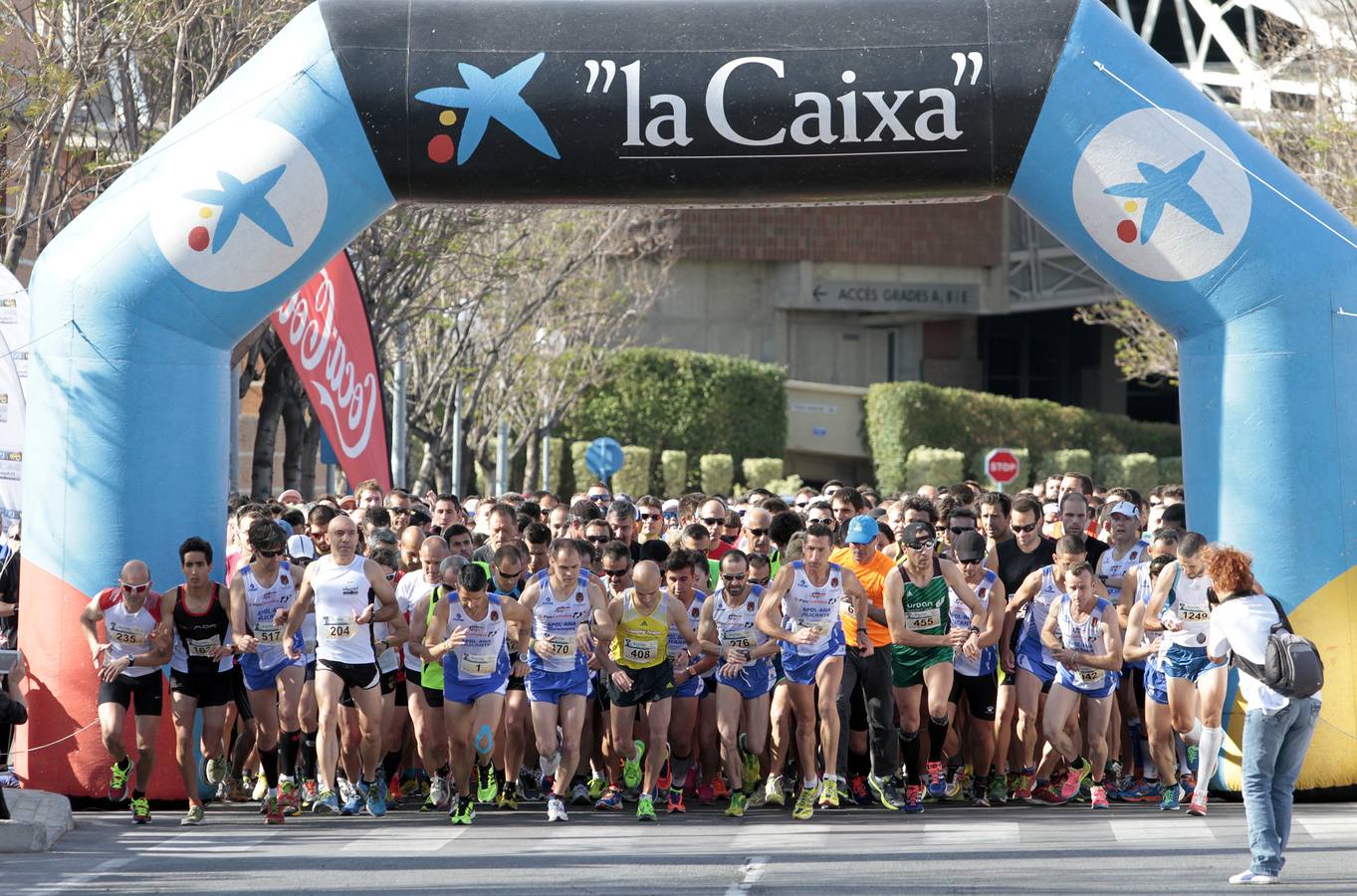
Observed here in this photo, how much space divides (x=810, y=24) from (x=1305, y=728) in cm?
476

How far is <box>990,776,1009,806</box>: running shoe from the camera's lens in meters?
11.1

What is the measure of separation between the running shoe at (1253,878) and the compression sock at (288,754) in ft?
17.6

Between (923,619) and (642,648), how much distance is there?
171 centimetres

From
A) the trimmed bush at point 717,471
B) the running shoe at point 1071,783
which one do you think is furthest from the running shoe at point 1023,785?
the trimmed bush at point 717,471

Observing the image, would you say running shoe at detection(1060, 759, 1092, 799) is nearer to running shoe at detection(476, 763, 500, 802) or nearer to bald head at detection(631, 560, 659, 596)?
bald head at detection(631, 560, 659, 596)

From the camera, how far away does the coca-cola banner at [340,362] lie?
48.6 ft

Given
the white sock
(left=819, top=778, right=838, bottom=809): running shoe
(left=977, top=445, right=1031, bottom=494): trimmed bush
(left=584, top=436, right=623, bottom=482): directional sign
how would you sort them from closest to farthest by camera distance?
the white sock
(left=819, top=778, right=838, bottom=809): running shoe
(left=584, top=436, right=623, bottom=482): directional sign
(left=977, top=445, right=1031, bottom=494): trimmed bush

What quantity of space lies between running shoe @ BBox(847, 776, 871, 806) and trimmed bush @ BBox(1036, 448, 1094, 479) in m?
37.8

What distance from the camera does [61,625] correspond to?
10.5 meters

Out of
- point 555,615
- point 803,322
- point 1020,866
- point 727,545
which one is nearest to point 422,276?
point 727,545

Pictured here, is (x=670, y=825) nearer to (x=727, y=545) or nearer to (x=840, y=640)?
(x=840, y=640)

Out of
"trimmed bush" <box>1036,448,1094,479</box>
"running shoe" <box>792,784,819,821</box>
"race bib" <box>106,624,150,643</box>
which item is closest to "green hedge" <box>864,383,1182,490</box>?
"trimmed bush" <box>1036,448,1094,479</box>

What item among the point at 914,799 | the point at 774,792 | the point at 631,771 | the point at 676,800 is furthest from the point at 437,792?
the point at 914,799

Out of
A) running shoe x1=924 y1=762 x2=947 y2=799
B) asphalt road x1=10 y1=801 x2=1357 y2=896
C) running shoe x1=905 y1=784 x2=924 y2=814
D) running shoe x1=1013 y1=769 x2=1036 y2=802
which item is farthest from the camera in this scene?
running shoe x1=1013 y1=769 x2=1036 y2=802
